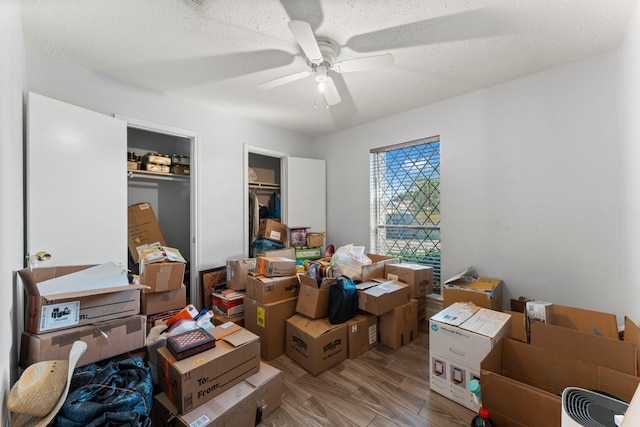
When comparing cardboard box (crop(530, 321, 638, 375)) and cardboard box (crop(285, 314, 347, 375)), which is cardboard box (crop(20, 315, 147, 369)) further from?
cardboard box (crop(530, 321, 638, 375))

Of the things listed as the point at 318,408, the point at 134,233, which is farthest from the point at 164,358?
the point at 134,233

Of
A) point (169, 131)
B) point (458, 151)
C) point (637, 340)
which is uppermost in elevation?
point (169, 131)

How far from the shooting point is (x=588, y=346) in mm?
1500

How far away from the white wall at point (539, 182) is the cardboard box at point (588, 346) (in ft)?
2.74

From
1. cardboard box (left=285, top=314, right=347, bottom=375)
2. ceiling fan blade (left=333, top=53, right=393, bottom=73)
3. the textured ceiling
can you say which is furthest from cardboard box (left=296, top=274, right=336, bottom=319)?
the textured ceiling

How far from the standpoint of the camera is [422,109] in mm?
3041

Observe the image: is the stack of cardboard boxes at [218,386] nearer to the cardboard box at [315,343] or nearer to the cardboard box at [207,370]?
the cardboard box at [207,370]

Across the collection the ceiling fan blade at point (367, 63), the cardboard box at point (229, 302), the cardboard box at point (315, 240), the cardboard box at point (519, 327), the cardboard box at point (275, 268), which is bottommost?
the cardboard box at point (229, 302)

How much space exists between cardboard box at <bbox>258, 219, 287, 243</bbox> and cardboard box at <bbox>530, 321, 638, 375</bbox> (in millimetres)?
2798

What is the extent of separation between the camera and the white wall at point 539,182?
201cm

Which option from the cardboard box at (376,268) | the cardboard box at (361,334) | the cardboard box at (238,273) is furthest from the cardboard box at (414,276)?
the cardboard box at (238,273)

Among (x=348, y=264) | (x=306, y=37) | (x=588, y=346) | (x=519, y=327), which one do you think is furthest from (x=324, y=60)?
(x=588, y=346)

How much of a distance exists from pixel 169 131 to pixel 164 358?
87.3 inches

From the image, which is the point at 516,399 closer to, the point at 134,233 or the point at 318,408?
the point at 318,408
